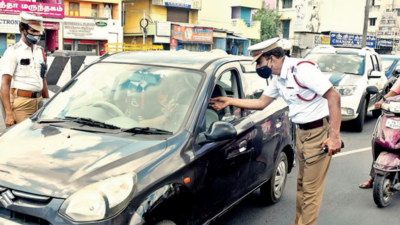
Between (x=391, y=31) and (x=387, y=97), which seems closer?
(x=387, y=97)

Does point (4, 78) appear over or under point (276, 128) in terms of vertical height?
over

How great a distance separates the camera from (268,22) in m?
58.7

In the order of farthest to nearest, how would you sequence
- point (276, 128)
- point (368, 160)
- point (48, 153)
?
point (368, 160) < point (276, 128) < point (48, 153)

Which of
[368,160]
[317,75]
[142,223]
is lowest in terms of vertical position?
[368,160]

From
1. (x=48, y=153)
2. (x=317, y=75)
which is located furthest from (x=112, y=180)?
(x=317, y=75)

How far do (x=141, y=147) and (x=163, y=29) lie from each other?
39370mm

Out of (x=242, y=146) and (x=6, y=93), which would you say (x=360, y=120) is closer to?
(x=242, y=146)

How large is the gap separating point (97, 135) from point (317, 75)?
6.12ft

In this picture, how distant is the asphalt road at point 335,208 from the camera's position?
196 inches

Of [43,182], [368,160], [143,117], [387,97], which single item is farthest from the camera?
[368,160]

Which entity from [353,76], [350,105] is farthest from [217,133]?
[353,76]

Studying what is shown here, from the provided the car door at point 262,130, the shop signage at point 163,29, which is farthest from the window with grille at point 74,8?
the car door at point 262,130

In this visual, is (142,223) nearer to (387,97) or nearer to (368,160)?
(387,97)

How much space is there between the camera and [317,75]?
12.6 feet
